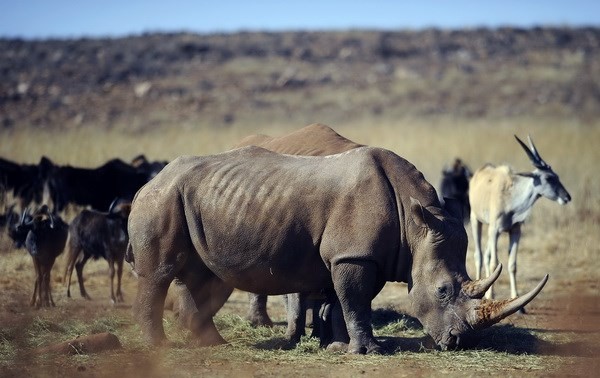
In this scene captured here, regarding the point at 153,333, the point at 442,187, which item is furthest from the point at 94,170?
the point at 153,333

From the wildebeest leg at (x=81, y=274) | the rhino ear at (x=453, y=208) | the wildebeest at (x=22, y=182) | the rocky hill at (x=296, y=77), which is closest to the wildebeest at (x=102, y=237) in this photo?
the wildebeest leg at (x=81, y=274)

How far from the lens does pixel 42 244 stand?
46.9 feet

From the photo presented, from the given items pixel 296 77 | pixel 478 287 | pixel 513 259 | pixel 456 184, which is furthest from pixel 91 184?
pixel 296 77

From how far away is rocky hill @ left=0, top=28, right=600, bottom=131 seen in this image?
4516cm

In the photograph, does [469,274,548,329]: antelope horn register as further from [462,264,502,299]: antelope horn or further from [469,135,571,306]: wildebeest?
[469,135,571,306]: wildebeest

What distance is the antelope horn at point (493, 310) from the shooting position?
10.0m

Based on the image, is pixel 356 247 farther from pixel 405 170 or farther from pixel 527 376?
pixel 527 376

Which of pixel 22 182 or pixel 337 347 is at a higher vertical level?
pixel 22 182

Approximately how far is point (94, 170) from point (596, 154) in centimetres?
1665

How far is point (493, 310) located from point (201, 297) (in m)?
3.11

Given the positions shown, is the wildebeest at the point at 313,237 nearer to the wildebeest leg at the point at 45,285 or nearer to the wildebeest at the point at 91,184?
the wildebeest leg at the point at 45,285

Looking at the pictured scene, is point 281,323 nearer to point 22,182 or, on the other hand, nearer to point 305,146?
point 305,146

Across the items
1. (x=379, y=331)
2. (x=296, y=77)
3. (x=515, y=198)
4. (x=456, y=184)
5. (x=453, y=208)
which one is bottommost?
(x=379, y=331)

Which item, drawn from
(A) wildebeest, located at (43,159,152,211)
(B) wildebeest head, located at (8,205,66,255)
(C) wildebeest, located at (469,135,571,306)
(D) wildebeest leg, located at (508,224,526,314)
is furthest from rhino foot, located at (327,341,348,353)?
(A) wildebeest, located at (43,159,152,211)
